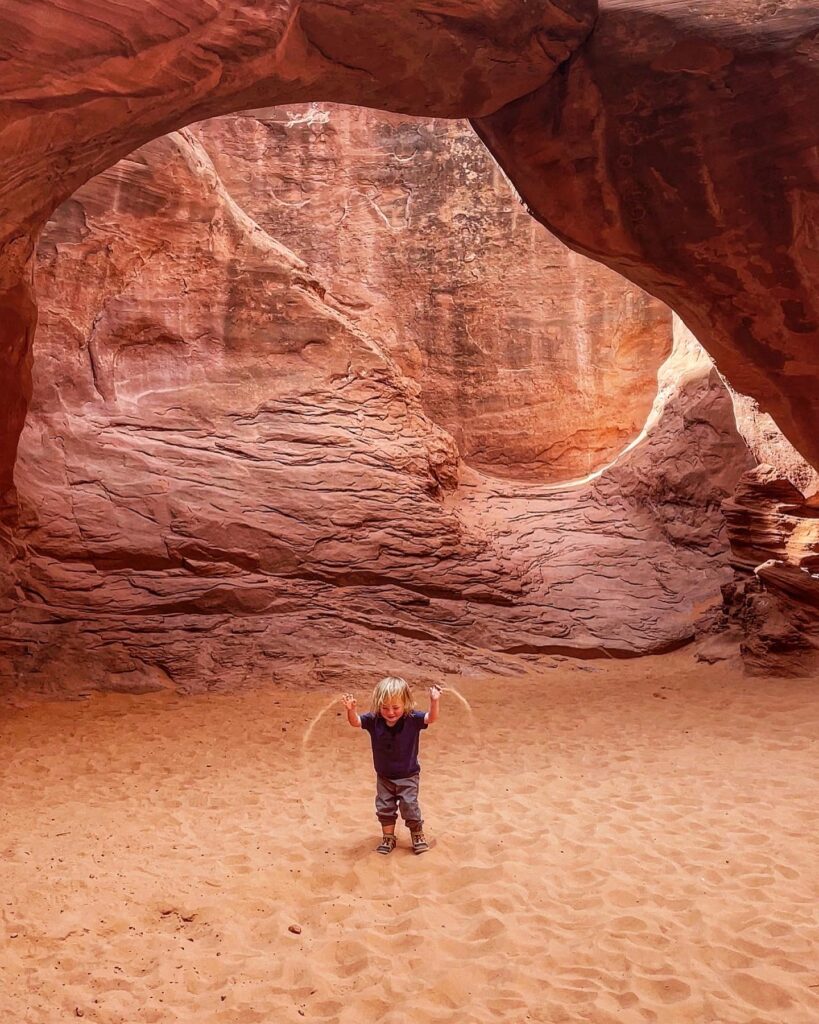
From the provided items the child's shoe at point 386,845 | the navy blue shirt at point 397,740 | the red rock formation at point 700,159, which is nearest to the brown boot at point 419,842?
the child's shoe at point 386,845

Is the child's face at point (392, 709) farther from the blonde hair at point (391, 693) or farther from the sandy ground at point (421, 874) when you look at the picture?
the sandy ground at point (421, 874)

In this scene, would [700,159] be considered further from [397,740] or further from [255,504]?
[255,504]

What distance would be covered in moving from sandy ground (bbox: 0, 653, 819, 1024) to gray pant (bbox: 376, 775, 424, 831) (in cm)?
25

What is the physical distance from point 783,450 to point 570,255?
8.49 metres

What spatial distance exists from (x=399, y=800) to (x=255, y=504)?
22.7 ft

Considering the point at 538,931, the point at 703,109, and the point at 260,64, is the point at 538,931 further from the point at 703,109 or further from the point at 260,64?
the point at 703,109

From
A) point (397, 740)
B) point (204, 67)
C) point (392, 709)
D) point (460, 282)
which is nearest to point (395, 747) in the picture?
point (397, 740)

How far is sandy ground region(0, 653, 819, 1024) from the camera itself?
4031 millimetres

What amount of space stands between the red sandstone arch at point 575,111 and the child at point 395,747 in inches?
173

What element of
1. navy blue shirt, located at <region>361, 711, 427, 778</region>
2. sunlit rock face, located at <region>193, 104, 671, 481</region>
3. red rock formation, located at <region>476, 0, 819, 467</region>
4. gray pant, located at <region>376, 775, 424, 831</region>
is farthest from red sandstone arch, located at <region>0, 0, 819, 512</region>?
sunlit rock face, located at <region>193, 104, 671, 481</region>

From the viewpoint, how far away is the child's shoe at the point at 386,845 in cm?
554

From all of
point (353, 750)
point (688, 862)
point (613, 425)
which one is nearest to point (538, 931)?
point (688, 862)

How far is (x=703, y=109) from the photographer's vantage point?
25.6ft

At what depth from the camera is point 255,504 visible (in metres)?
11.8
